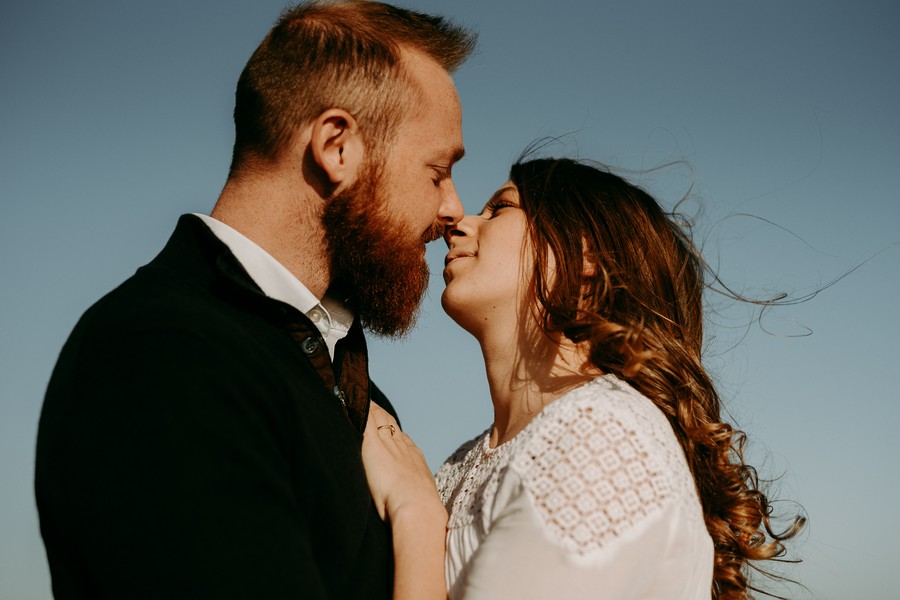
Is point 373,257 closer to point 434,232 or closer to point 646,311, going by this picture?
point 434,232

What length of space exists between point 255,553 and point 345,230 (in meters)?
1.46

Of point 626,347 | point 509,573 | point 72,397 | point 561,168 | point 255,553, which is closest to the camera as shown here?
point 255,553

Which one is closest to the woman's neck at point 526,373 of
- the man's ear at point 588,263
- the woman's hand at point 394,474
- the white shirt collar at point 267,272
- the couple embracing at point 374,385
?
the couple embracing at point 374,385

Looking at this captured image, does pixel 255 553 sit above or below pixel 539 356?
below

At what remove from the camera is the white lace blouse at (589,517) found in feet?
6.97

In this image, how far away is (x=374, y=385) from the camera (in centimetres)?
356

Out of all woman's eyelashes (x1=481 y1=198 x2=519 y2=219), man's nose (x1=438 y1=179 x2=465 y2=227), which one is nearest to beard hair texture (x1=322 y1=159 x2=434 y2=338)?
man's nose (x1=438 y1=179 x2=465 y2=227)

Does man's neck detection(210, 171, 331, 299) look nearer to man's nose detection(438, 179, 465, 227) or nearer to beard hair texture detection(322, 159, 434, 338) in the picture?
beard hair texture detection(322, 159, 434, 338)

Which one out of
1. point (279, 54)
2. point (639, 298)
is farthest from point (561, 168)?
point (279, 54)

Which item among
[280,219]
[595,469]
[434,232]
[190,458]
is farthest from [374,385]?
[190,458]

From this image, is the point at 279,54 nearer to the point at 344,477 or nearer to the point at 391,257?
the point at 391,257

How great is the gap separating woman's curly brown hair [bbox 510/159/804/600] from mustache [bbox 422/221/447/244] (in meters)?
0.37

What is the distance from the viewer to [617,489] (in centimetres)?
218

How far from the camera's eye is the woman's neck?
2984mm
